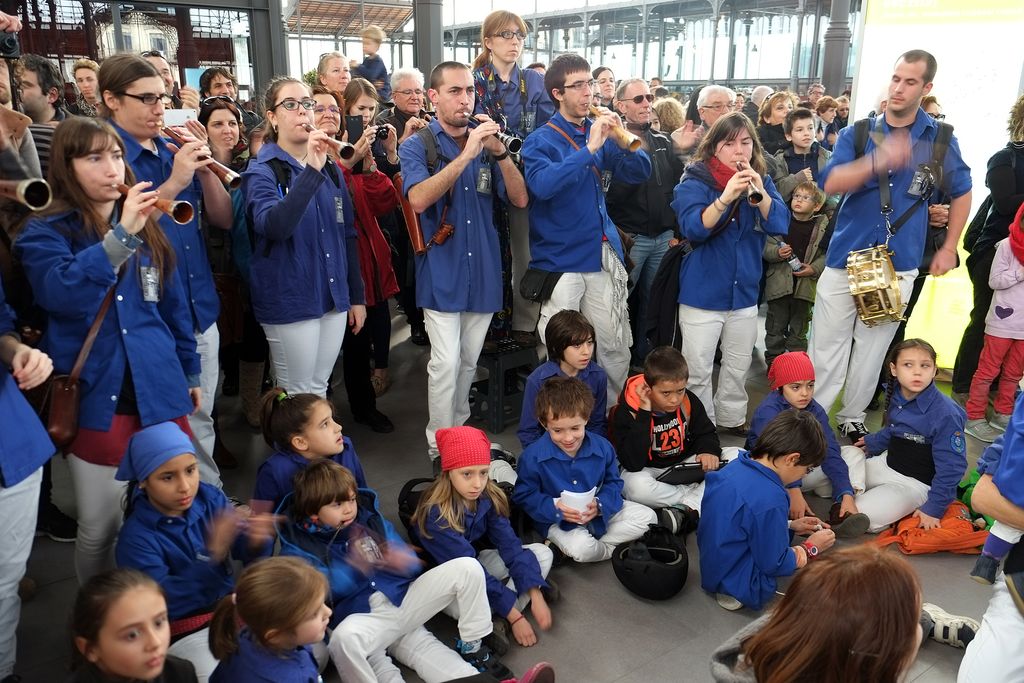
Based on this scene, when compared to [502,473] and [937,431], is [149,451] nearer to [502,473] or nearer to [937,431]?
[502,473]

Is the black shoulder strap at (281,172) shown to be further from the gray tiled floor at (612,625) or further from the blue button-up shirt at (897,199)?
the blue button-up shirt at (897,199)

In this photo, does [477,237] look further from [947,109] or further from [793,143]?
[947,109]

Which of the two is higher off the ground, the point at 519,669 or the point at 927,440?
the point at 927,440

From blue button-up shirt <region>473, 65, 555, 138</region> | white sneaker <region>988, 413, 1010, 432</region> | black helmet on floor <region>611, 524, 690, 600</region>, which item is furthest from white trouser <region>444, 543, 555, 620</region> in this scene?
white sneaker <region>988, 413, 1010, 432</region>

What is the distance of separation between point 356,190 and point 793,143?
115 inches

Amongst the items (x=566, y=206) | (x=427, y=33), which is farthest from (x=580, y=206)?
(x=427, y=33)

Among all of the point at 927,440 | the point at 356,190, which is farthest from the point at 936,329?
the point at 356,190

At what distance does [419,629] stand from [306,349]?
1293mm

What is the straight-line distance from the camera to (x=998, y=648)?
1.78 m

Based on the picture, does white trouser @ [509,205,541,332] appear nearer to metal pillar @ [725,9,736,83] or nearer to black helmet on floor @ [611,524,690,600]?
black helmet on floor @ [611,524,690,600]

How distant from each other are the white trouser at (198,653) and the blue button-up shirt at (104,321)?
654 mm

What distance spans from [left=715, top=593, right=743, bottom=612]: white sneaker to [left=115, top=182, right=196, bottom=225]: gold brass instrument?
87.0 inches

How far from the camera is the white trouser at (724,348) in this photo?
383cm

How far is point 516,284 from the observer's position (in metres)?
4.21
